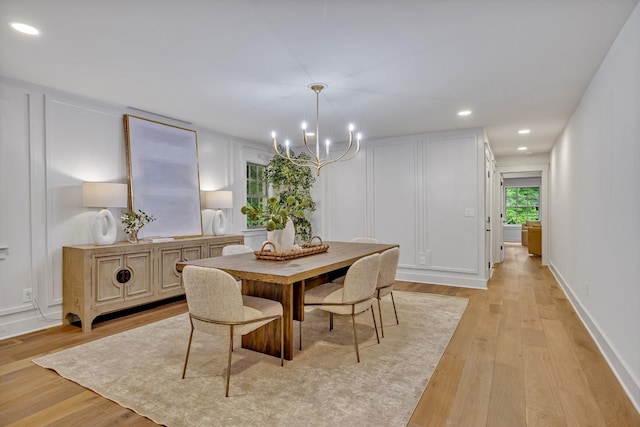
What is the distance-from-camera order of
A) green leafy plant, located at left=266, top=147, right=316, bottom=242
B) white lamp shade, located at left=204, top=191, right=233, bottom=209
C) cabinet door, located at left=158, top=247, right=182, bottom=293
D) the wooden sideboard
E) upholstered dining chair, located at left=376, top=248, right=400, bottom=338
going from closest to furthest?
upholstered dining chair, located at left=376, top=248, right=400, bottom=338 < the wooden sideboard < cabinet door, located at left=158, top=247, right=182, bottom=293 < white lamp shade, located at left=204, top=191, right=233, bottom=209 < green leafy plant, located at left=266, top=147, right=316, bottom=242

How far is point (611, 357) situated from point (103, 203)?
474 centimetres

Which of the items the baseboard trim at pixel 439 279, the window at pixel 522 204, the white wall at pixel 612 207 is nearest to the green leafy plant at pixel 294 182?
the baseboard trim at pixel 439 279

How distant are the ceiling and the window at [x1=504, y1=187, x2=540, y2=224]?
386 inches

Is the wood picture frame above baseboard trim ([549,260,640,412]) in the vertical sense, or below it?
above

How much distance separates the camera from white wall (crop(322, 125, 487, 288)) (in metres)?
5.16

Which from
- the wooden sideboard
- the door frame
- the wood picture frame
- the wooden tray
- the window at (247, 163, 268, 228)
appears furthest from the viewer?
the door frame

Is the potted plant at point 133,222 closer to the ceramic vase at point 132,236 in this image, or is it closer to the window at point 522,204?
the ceramic vase at point 132,236

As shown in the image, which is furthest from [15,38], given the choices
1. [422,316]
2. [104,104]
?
[422,316]

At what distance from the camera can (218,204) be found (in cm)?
495

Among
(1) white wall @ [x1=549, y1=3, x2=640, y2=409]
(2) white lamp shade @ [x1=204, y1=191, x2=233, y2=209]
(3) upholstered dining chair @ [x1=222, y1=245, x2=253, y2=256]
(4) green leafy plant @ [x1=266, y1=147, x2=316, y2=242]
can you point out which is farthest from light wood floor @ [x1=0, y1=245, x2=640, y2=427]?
(4) green leafy plant @ [x1=266, y1=147, x2=316, y2=242]

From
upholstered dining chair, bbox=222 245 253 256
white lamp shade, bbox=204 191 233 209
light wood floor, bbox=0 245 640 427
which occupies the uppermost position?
white lamp shade, bbox=204 191 233 209

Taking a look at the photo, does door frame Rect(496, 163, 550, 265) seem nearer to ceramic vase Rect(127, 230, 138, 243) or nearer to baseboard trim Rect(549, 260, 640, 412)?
baseboard trim Rect(549, 260, 640, 412)

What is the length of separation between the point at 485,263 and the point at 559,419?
3.52 meters

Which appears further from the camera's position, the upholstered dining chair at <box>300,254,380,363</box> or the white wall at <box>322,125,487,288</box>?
the white wall at <box>322,125,487,288</box>
